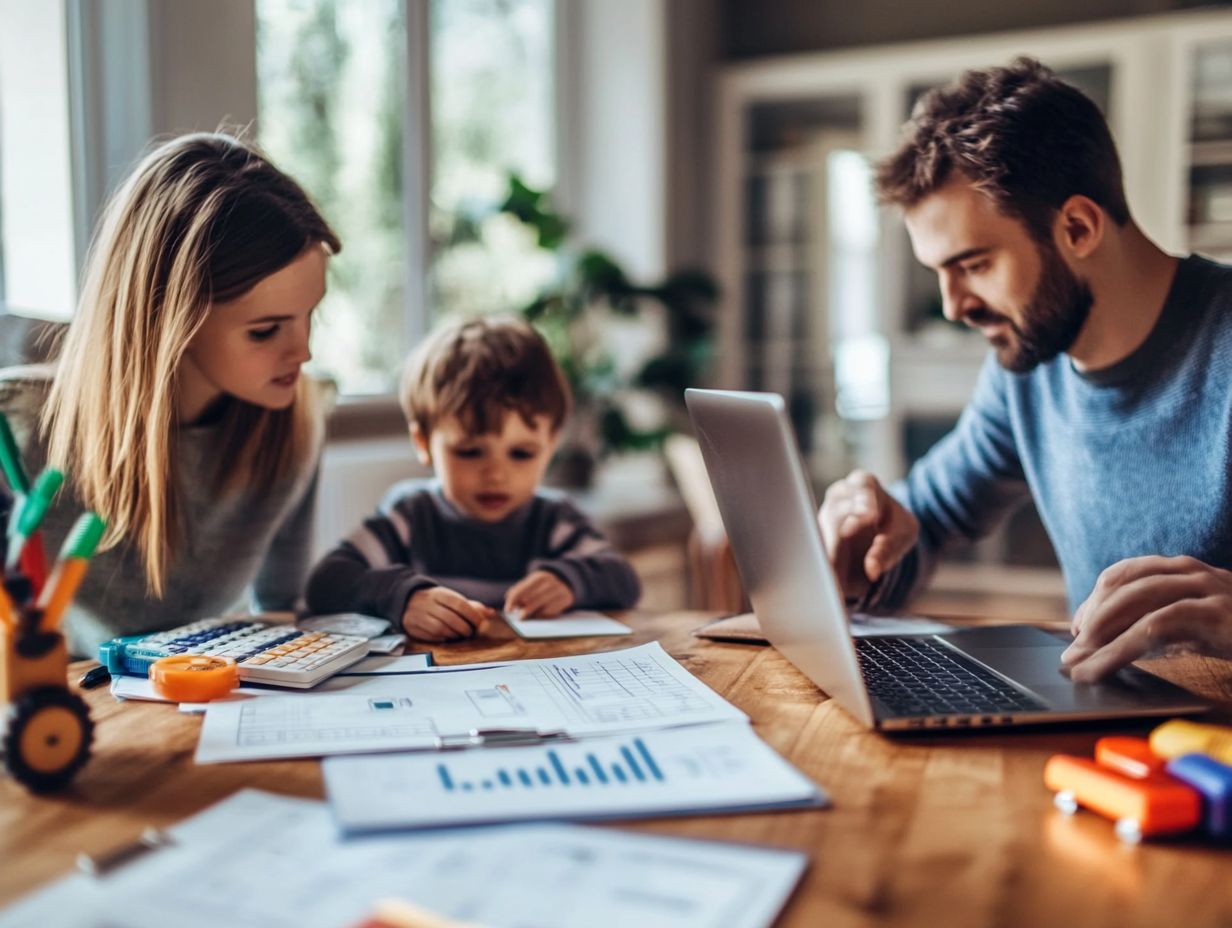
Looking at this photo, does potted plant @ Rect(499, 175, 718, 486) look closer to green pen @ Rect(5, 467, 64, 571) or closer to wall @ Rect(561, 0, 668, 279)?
wall @ Rect(561, 0, 668, 279)

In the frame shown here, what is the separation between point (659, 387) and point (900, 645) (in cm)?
235

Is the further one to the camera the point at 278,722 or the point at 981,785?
the point at 278,722

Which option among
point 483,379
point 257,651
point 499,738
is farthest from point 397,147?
point 499,738

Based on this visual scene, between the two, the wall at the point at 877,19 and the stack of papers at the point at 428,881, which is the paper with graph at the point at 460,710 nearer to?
the stack of papers at the point at 428,881

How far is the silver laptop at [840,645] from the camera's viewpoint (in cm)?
83

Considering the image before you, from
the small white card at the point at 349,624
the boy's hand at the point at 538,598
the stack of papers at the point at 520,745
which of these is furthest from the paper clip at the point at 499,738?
the boy's hand at the point at 538,598

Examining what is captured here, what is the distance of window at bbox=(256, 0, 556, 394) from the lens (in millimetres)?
2893

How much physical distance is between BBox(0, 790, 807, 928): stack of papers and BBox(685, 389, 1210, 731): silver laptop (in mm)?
247

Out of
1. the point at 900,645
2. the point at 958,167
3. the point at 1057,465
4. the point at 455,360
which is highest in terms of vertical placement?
the point at 958,167

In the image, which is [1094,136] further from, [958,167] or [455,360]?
[455,360]

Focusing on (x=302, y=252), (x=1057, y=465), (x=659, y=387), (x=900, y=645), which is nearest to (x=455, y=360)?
(x=302, y=252)

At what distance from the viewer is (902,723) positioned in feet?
2.83

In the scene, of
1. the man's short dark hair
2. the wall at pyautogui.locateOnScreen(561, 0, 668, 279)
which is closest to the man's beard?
the man's short dark hair

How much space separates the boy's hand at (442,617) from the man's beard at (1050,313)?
0.76 metres
